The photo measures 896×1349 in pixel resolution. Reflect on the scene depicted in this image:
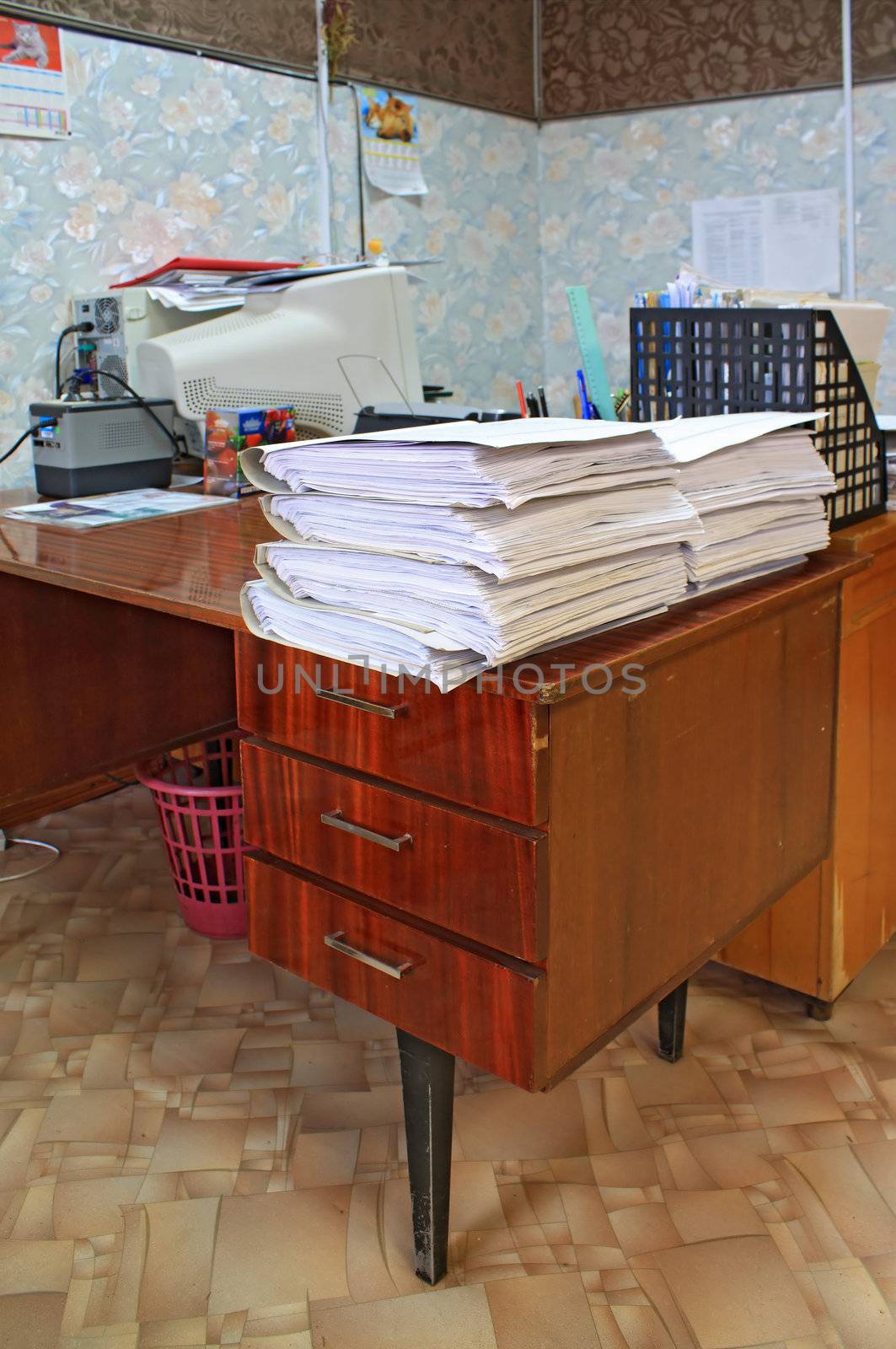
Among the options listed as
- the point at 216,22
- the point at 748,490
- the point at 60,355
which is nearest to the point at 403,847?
the point at 748,490

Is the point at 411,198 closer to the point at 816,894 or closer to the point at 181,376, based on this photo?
the point at 181,376

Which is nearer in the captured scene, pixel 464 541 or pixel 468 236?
pixel 464 541

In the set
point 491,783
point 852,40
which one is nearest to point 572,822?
point 491,783

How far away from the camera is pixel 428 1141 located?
1197mm

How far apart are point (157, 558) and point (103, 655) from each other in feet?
1.51

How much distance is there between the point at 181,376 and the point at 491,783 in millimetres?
1167

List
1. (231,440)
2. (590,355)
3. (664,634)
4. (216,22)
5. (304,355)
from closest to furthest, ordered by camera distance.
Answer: (664,634) → (590,355) → (231,440) → (304,355) → (216,22)

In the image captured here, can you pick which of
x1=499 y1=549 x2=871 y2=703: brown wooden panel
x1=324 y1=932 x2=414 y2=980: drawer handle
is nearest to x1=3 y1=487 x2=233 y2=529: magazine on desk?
x1=324 y1=932 x2=414 y2=980: drawer handle

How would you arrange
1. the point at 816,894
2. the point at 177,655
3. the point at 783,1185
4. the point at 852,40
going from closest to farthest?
1. the point at 783,1185
2. the point at 816,894
3. the point at 177,655
4. the point at 852,40

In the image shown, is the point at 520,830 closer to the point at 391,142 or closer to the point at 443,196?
the point at 391,142

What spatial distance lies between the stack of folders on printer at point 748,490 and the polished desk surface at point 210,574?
3 cm

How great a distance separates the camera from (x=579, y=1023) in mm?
1094

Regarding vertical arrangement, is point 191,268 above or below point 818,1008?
above

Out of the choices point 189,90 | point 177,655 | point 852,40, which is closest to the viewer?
point 177,655
